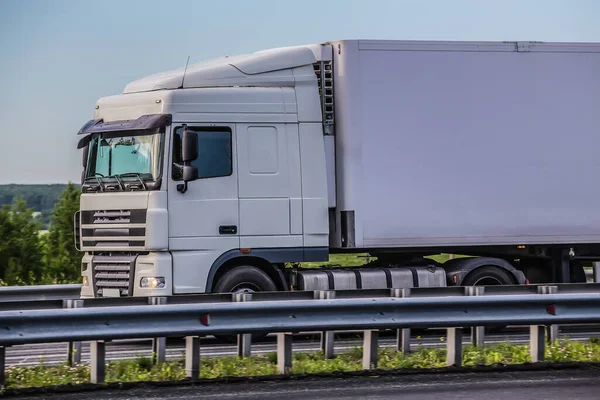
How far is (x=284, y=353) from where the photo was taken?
34.2 ft

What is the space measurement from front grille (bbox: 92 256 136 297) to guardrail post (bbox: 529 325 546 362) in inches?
208

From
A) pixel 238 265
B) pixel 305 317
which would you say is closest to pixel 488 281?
pixel 238 265

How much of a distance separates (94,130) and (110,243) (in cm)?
148

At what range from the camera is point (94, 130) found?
594 inches

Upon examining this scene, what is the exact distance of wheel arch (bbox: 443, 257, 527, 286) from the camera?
15815 mm

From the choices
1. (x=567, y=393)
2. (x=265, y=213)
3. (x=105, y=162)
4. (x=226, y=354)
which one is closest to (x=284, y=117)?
(x=265, y=213)

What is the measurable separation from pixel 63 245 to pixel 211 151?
41.9 feet

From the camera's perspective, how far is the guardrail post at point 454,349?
1086 cm

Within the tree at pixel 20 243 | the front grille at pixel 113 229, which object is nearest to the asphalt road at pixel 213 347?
the front grille at pixel 113 229

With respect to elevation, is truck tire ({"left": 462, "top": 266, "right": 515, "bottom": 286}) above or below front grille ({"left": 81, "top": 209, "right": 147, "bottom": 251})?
below

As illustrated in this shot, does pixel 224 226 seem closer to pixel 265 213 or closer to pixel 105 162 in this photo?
pixel 265 213

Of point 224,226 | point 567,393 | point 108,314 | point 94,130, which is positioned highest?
point 94,130

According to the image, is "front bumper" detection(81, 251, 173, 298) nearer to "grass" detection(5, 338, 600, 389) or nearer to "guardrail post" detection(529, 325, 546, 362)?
"grass" detection(5, 338, 600, 389)

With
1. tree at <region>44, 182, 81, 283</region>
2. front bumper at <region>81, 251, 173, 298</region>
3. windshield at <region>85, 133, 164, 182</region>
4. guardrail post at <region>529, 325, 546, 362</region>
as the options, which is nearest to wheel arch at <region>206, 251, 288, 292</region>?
front bumper at <region>81, 251, 173, 298</region>
